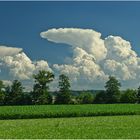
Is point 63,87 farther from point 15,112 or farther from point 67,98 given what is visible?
point 15,112

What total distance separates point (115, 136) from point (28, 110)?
96.4 feet

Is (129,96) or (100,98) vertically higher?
(129,96)

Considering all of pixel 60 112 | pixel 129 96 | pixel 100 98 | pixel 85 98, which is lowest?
pixel 60 112

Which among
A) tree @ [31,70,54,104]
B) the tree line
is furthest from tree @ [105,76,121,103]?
tree @ [31,70,54,104]

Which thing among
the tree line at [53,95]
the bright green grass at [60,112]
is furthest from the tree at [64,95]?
the bright green grass at [60,112]

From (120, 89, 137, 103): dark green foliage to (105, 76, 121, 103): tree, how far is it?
123 cm

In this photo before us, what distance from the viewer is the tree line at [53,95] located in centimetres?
9106

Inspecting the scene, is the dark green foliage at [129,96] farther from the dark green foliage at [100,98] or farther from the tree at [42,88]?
the tree at [42,88]

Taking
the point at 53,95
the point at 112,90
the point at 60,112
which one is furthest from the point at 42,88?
the point at 60,112

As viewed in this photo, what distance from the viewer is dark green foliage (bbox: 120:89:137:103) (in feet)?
313

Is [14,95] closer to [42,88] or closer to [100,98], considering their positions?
[42,88]

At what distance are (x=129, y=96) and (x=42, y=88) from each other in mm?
19927

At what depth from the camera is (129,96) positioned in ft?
313

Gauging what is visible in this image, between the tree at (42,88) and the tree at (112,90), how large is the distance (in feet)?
46.1
